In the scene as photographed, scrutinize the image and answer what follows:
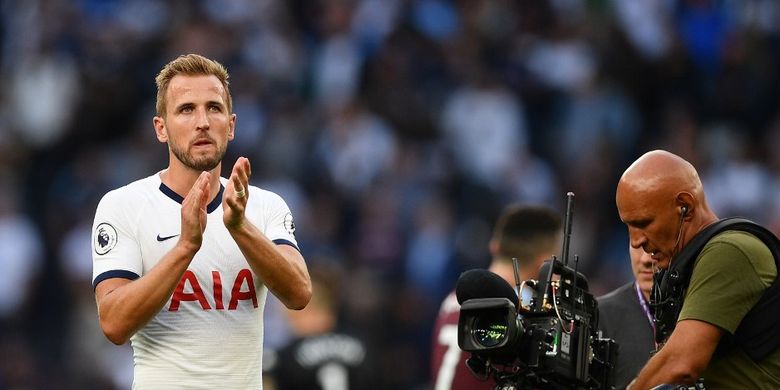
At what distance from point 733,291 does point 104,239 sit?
8.15ft

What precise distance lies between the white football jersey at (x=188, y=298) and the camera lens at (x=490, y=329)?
2.80 feet

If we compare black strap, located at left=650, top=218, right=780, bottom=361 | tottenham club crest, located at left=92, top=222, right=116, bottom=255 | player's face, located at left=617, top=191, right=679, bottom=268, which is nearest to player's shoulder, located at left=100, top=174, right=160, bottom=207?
tottenham club crest, located at left=92, top=222, right=116, bottom=255

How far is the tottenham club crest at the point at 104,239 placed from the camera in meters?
5.39

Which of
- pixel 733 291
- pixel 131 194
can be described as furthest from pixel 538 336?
pixel 131 194

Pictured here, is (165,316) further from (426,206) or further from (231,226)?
(426,206)

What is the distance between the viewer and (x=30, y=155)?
1316 cm

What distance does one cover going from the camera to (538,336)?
5328mm

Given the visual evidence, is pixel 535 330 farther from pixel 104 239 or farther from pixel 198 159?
pixel 104 239

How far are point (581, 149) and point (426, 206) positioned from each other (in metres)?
1.88

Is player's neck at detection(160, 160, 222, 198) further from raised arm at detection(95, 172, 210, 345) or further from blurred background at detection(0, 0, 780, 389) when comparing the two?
blurred background at detection(0, 0, 780, 389)

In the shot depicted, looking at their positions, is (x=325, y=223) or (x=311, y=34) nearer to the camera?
(x=325, y=223)

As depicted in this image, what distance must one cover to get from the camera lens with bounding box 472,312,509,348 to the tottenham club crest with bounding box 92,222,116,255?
1.49 m

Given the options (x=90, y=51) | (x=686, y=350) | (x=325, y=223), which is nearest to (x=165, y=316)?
(x=686, y=350)

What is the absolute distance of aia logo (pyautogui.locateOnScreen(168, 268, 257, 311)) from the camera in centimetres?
542
